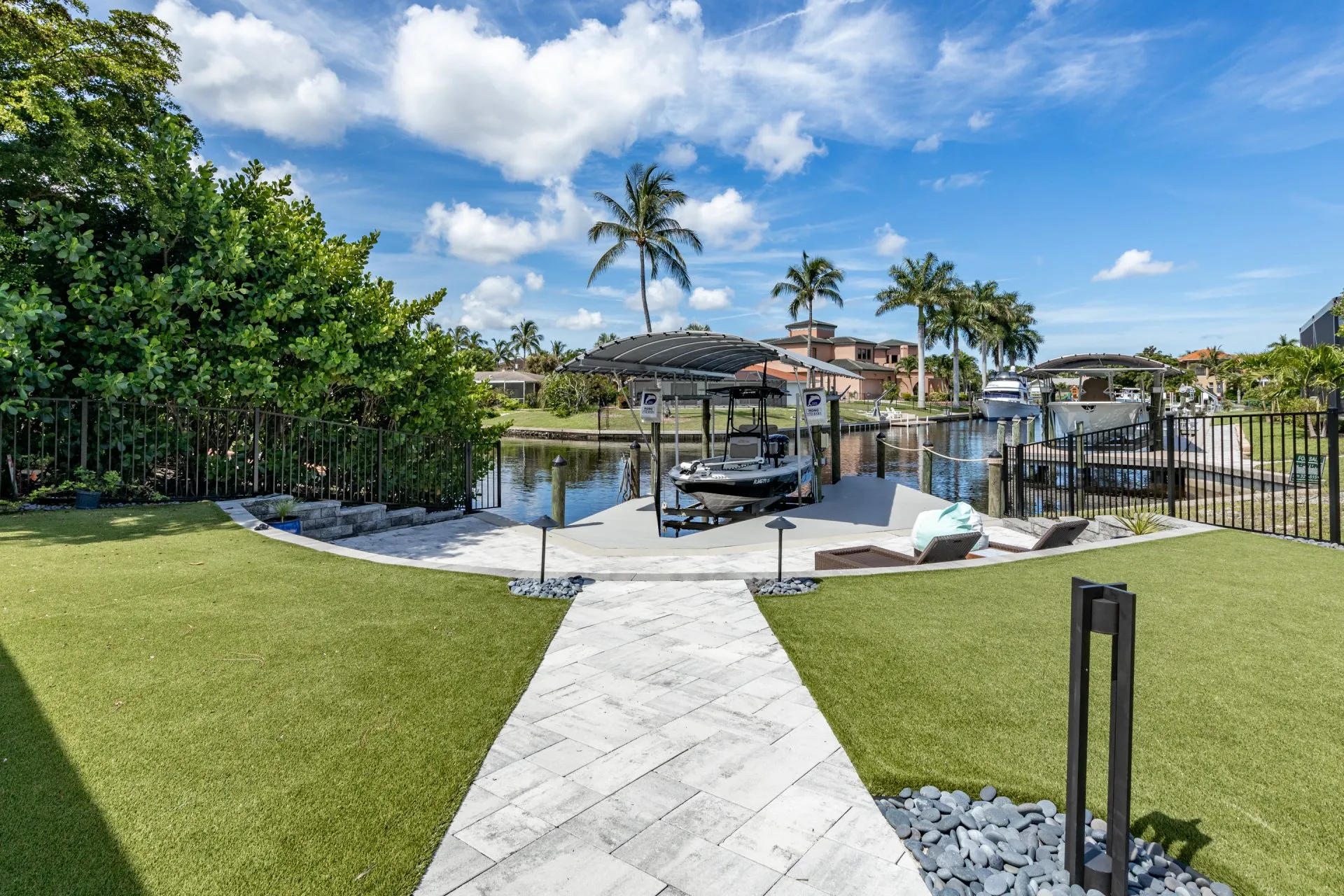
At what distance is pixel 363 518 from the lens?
1058 cm

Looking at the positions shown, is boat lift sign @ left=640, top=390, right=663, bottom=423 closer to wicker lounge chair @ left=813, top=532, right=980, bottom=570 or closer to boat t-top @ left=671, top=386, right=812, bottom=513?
boat t-top @ left=671, top=386, right=812, bottom=513

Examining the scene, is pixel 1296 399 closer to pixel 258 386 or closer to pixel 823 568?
pixel 823 568

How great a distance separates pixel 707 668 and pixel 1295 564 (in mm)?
6325

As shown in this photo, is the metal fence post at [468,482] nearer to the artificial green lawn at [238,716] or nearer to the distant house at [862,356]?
the artificial green lawn at [238,716]

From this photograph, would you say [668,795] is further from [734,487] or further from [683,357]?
[683,357]

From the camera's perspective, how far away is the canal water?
19.8 m

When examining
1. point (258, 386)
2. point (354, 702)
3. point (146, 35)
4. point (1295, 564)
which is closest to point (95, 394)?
point (258, 386)

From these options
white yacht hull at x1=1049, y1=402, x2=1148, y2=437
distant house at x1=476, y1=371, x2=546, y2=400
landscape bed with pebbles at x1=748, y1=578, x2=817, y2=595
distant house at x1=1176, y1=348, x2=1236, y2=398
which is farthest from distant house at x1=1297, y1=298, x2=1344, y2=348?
distant house at x1=476, y1=371, x2=546, y2=400

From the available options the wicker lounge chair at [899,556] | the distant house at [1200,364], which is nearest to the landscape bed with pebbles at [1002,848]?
the wicker lounge chair at [899,556]

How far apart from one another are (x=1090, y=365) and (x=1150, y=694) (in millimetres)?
28970

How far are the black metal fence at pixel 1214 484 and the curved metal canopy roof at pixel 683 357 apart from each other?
191 inches

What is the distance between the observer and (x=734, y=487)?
41.1 ft

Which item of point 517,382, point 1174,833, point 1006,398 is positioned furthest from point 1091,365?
point 517,382

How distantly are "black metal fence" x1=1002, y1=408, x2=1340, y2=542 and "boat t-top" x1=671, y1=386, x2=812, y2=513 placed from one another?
4.26 m
